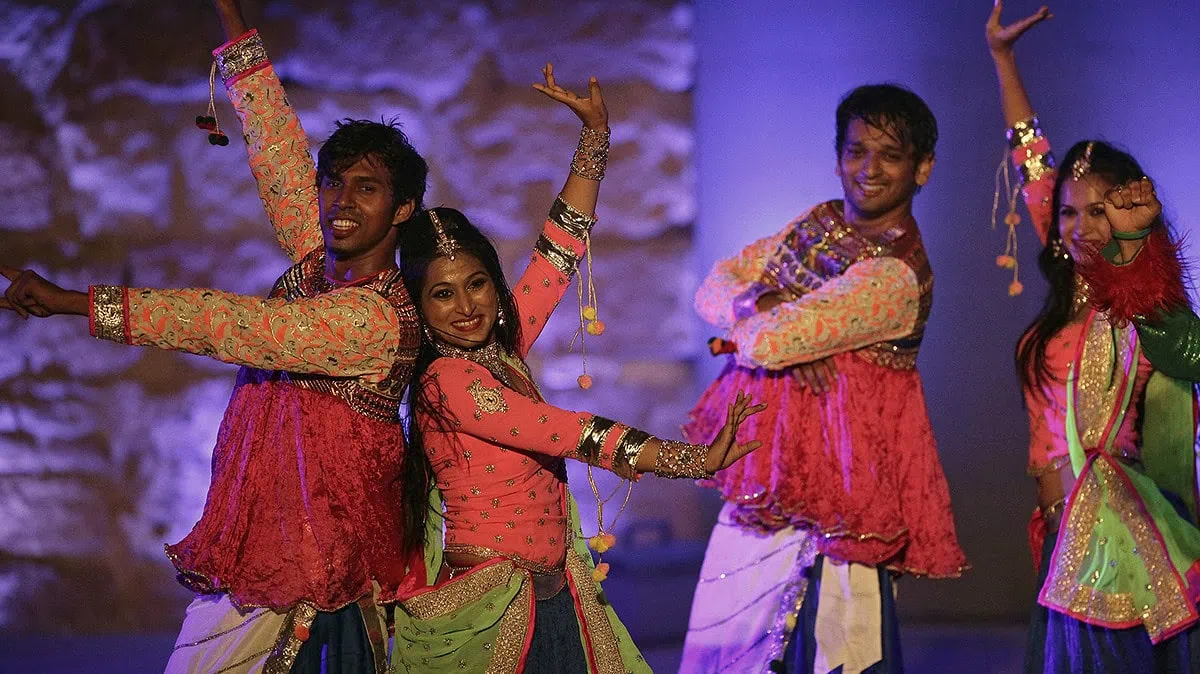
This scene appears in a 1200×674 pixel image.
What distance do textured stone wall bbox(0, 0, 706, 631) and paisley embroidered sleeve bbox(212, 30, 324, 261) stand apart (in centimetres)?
215

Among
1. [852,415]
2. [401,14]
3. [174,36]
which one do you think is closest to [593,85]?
[852,415]

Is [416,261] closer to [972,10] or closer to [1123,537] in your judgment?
[1123,537]

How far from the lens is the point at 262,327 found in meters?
2.47

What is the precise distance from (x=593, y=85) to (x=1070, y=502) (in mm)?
1521

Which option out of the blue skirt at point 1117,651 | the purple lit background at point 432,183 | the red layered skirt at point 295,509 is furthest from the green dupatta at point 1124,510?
the purple lit background at point 432,183

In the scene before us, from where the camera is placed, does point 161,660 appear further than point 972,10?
No

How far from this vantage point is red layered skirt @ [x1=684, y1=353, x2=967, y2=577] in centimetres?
336

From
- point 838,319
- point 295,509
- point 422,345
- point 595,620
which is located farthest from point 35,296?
point 838,319

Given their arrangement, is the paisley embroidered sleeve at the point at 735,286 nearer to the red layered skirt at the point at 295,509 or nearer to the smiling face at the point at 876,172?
the smiling face at the point at 876,172

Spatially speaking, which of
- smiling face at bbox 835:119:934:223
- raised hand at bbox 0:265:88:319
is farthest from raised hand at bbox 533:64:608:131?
Result: raised hand at bbox 0:265:88:319

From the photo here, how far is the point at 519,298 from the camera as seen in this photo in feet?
9.62

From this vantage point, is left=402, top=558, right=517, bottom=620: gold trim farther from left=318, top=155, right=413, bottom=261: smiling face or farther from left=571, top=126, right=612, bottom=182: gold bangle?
left=571, top=126, right=612, bottom=182: gold bangle

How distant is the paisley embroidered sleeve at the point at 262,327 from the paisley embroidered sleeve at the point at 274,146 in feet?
1.17

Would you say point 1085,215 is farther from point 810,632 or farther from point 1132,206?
point 810,632
